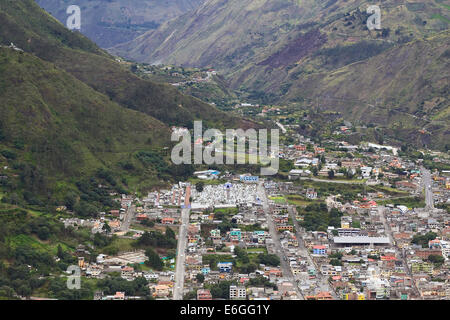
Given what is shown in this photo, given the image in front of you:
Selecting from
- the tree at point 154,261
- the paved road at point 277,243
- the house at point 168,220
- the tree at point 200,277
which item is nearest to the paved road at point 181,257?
the house at point 168,220

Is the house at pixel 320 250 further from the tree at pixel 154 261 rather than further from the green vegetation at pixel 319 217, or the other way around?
the tree at pixel 154 261

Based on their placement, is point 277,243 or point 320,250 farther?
point 277,243

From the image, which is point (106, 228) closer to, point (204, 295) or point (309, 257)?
point (204, 295)

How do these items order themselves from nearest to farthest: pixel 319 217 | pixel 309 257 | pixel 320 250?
1. pixel 309 257
2. pixel 320 250
3. pixel 319 217

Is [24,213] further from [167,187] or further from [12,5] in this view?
[12,5]

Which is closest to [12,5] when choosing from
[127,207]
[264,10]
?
[127,207]

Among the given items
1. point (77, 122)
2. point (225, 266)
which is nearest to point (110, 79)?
point (77, 122)
